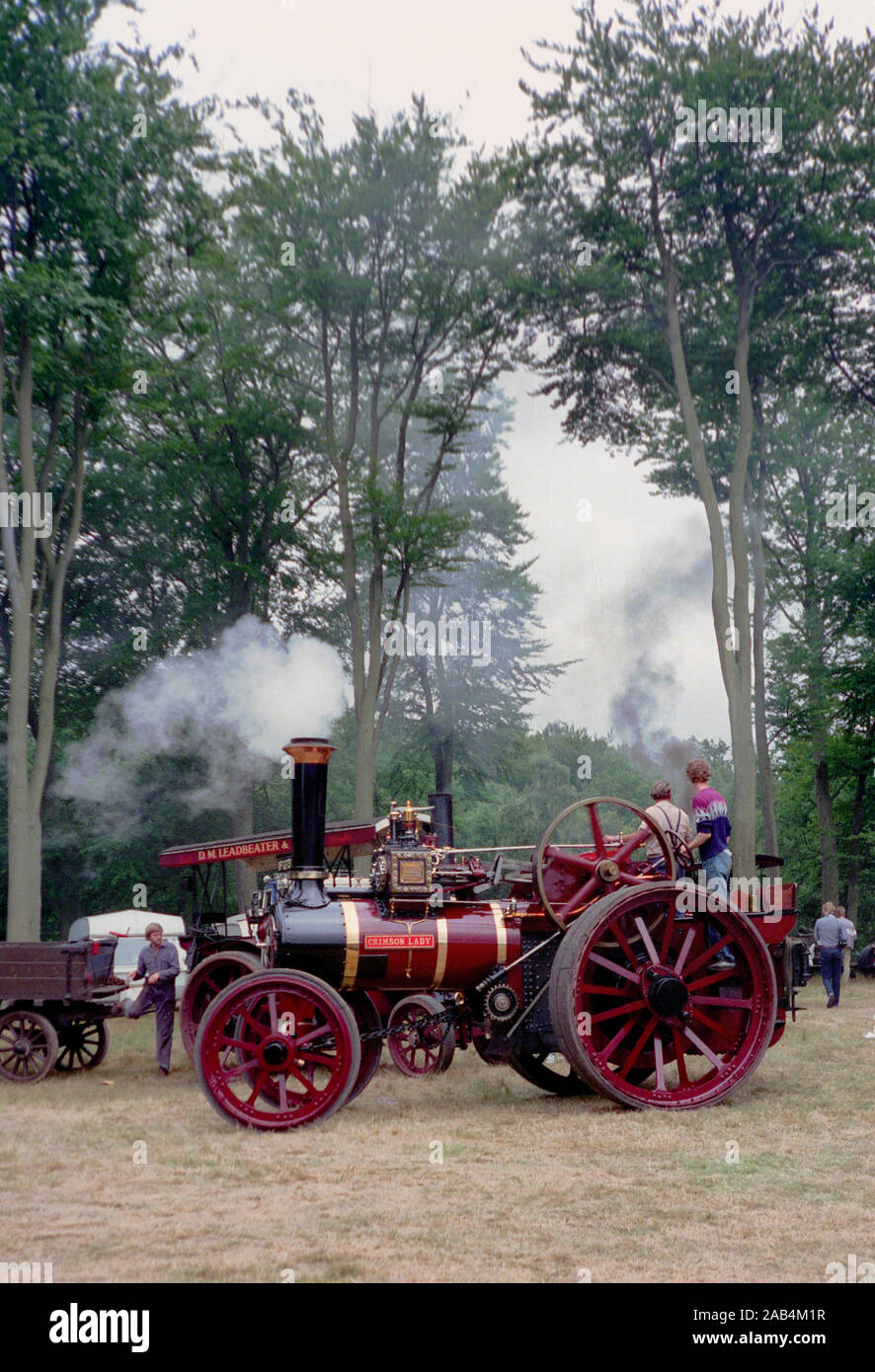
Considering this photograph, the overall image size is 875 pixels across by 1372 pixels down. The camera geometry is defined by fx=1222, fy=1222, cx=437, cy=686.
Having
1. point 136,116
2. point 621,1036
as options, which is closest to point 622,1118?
point 621,1036

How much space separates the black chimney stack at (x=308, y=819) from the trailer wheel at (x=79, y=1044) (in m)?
3.83

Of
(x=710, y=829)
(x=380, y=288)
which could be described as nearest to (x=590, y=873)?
(x=710, y=829)

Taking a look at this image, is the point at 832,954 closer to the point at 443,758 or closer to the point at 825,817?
the point at 825,817

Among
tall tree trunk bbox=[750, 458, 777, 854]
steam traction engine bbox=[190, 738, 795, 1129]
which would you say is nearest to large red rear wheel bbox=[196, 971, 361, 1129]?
steam traction engine bbox=[190, 738, 795, 1129]

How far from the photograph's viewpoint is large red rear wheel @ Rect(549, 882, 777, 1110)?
25.0 feet

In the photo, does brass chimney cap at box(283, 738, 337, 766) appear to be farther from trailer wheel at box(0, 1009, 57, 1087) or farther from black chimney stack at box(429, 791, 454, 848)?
trailer wheel at box(0, 1009, 57, 1087)

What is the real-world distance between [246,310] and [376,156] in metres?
3.70

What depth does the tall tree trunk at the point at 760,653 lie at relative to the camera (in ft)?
83.9

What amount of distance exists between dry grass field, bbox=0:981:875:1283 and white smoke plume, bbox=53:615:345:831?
13436mm

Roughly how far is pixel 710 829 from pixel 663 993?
49.3 inches

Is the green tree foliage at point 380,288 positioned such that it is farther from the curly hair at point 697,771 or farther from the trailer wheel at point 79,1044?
the curly hair at point 697,771

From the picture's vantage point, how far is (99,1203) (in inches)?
219

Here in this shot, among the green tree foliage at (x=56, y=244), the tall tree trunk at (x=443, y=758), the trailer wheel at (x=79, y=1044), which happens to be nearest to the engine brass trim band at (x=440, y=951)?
the trailer wheel at (x=79, y=1044)

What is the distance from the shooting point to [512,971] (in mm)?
8312
